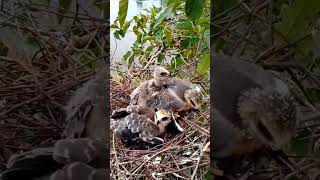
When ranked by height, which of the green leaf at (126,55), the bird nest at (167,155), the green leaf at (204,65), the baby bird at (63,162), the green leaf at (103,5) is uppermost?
the green leaf at (103,5)

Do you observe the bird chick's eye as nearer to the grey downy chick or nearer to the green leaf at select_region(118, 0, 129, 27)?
the grey downy chick

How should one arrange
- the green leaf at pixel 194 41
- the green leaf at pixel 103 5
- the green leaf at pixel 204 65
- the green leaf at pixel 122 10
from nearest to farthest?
the green leaf at pixel 103 5
the green leaf at pixel 122 10
the green leaf at pixel 204 65
the green leaf at pixel 194 41

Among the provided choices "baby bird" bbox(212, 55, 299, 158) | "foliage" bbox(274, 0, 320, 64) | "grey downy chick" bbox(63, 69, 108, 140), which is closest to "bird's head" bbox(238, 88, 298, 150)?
"baby bird" bbox(212, 55, 299, 158)

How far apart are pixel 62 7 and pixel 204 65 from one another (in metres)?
0.41

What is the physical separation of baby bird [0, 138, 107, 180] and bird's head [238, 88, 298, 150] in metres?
0.27

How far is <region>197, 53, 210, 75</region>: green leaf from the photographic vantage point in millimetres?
1015

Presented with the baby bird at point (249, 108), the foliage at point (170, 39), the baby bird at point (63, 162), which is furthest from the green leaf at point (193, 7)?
the baby bird at point (63, 162)

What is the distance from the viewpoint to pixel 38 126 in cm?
74

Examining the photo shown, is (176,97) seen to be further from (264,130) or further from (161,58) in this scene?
(264,130)

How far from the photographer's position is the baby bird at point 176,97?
1088 mm

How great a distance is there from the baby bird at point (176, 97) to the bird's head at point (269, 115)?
1.12ft

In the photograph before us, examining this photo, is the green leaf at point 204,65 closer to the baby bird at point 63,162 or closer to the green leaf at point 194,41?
the green leaf at point 194,41

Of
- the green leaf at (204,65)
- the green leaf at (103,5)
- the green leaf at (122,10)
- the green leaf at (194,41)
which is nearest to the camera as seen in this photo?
the green leaf at (103,5)

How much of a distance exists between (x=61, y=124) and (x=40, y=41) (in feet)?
0.50
